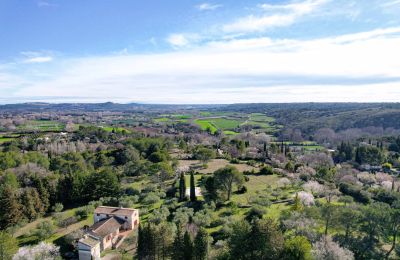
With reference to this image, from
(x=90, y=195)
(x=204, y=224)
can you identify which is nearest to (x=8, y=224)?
(x=90, y=195)

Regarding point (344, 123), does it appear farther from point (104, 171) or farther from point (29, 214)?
point (29, 214)

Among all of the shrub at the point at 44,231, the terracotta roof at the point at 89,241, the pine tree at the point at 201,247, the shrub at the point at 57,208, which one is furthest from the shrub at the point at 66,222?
the pine tree at the point at 201,247

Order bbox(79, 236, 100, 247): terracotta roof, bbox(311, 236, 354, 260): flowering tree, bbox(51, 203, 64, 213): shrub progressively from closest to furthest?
bbox(311, 236, 354, 260): flowering tree
bbox(79, 236, 100, 247): terracotta roof
bbox(51, 203, 64, 213): shrub

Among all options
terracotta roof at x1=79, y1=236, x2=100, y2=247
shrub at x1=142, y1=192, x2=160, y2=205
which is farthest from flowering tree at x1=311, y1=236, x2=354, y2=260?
shrub at x1=142, y1=192, x2=160, y2=205

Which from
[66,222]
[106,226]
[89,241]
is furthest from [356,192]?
[66,222]

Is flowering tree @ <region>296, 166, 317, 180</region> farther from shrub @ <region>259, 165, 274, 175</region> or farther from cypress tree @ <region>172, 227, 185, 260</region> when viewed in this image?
cypress tree @ <region>172, 227, 185, 260</region>
